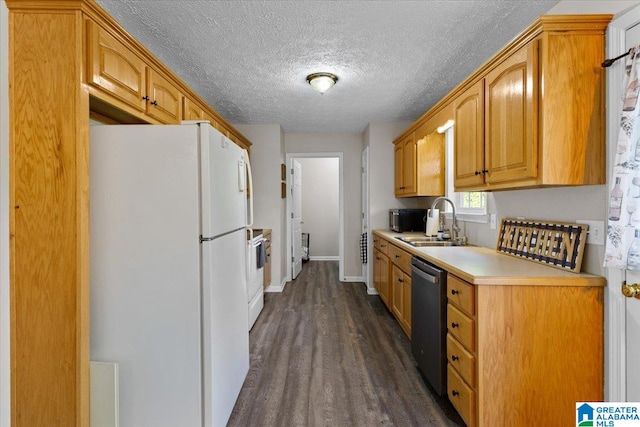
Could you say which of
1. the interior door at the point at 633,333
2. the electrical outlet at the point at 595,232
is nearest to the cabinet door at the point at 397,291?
the electrical outlet at the point at 595,232

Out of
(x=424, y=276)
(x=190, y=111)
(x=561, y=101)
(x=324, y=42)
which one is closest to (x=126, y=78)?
(x=190, y=111)

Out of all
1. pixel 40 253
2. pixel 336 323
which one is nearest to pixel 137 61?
pixel 40 253

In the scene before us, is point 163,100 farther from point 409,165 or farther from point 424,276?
point 409,165

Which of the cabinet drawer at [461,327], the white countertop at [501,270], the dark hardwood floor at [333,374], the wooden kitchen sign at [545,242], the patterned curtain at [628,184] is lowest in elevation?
the dark hardwood floor at [333,374]

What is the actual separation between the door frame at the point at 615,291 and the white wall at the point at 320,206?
5.65 meters

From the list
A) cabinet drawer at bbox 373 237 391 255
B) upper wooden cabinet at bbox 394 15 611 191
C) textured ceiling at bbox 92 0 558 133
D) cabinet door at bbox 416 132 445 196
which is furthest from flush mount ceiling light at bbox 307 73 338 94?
cabinet drawer at bbox 373 237 391 255

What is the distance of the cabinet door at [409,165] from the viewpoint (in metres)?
3.42

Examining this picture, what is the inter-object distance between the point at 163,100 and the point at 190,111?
448 mm

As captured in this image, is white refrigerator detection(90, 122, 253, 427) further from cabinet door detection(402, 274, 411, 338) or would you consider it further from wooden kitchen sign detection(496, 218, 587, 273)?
wooden kitchen sign detection(496, 218, 587, 273)

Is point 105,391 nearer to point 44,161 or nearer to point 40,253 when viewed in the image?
point 40,253

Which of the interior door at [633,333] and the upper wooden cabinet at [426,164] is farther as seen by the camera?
the upper wooden cabinet at [426,164]

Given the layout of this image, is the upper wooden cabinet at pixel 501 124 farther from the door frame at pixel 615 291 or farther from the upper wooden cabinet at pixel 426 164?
the upper wooden cabinet at pixel 426 164

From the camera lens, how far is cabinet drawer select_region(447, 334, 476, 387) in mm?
1534

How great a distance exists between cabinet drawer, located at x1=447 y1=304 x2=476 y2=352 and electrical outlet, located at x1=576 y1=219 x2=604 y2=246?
2.33ft
